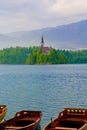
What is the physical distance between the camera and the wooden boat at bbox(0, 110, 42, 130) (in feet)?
103

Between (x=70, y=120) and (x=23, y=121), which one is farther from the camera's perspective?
(x=23, y=121)

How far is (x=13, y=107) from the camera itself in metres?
56.1

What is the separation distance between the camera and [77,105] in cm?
5797

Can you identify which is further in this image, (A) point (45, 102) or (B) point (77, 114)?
(A) point (45, 102)

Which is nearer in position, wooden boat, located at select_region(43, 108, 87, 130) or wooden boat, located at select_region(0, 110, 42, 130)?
wooden boat, located at select_region(0, 110, 42, 130)

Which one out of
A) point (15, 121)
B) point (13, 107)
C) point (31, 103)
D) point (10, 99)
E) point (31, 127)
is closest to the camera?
point (31, 127)

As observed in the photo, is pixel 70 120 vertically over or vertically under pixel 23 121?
over

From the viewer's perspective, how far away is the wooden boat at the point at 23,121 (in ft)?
103

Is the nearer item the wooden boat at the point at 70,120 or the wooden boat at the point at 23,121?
the wooden boat at the point at 23,121

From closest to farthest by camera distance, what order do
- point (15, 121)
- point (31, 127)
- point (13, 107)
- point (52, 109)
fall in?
point (31, 127)
point (15, 121)
point (52, 109)
point (13, 107)

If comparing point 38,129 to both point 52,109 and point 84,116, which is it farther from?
point 52,109

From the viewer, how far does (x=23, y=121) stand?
3584 centimetres

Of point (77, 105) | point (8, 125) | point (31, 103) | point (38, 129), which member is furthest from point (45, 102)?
point (8, 125)

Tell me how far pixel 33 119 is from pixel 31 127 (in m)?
5.02
